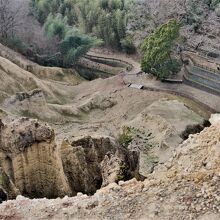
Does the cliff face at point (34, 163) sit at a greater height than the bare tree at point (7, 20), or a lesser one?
greater

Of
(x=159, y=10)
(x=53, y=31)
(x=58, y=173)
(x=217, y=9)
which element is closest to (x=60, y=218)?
(x=58, y=173)

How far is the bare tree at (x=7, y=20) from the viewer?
56.7 m

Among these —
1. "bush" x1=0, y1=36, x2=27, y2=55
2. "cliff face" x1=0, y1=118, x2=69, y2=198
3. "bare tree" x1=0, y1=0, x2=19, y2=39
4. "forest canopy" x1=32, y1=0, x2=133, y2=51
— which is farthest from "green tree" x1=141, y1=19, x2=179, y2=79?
"cliff face" x1=0, y1=118, x2=69, y2=198

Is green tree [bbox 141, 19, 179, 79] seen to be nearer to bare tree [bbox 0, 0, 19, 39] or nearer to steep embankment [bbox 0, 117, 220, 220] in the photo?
bare tree [bbox 0, 0, 19, 39]

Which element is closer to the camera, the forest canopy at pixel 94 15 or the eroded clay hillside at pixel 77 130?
the eroded clay hillside at pixel 77 130

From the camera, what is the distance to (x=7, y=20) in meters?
56.8

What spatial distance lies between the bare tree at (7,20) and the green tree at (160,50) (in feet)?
56.1

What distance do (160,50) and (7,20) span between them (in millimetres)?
20175

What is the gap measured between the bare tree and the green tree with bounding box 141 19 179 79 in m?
17.1

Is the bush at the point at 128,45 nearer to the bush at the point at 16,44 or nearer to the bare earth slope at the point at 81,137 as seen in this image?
the bare earth slope at the point at 81,137

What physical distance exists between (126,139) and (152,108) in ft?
20.9

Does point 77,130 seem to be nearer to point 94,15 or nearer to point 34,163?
point 34,163

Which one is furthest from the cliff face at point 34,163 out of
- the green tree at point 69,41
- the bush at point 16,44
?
the bush at point 16,44

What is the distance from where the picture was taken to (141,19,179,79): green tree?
144 feet
